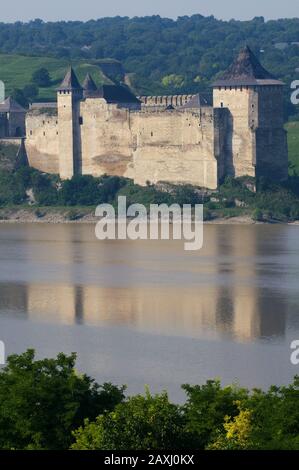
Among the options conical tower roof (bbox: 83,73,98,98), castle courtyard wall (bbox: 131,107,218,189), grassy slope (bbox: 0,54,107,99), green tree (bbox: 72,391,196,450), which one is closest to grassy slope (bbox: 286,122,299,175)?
castle courtyard wall (bbox: 131,107,218,189)

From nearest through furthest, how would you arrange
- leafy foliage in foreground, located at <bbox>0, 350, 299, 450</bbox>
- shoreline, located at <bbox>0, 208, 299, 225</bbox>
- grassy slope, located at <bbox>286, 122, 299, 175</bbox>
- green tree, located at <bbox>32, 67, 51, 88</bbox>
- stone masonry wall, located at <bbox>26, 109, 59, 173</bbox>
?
leafy foliage in foreground, located at <bbox>0, 350, 299, 450</bbox> < shoreline, located at <bbox>0, 208, 299, 225</bbox> < stone masonry wall, located at <bbox>26, 109, 59, 173</bbox> < grassy slope, located at <bbox>286, 122, 299, 175</bbox> < green tree, located at <bbox>32, 67, 51, 88</bbox>

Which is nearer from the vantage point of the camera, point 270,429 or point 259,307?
point 270,429

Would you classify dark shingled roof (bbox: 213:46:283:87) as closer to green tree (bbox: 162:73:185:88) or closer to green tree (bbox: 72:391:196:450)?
green tree (bbox: 162:73:185:88)

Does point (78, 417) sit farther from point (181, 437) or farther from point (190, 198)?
point (190, 198)

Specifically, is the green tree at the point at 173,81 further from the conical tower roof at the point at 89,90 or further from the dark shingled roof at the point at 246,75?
the dark shingled roof at the point at 246,75

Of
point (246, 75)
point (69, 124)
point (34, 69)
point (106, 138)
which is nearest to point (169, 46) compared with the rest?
point (34, 69)
